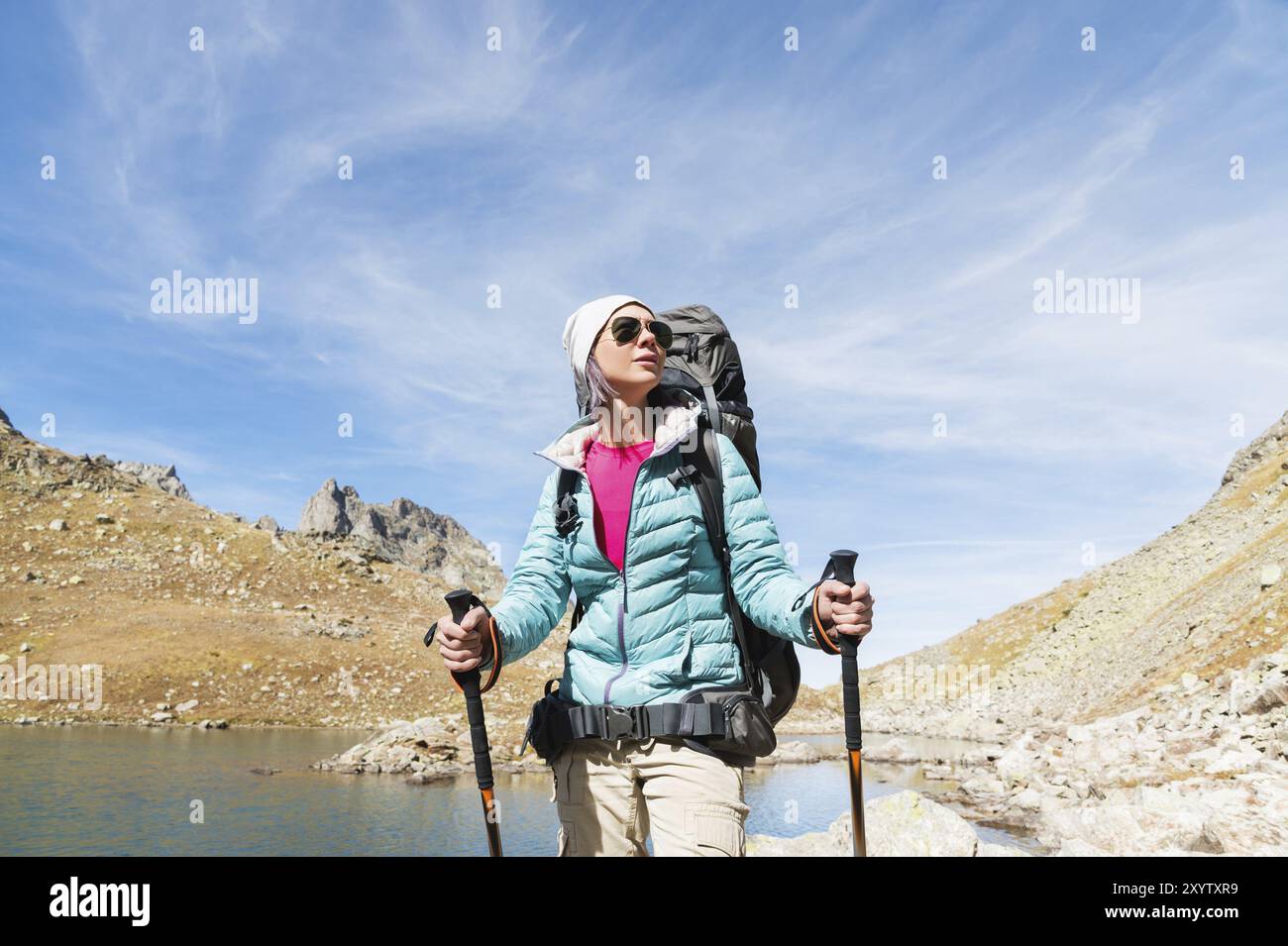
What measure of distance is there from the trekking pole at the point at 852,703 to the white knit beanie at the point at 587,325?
173 centimetres

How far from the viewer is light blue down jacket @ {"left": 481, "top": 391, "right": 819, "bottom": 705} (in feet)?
12.2

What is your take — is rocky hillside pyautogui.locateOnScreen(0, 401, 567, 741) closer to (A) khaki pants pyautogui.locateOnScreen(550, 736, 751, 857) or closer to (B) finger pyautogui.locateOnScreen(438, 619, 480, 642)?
(A) khaki pants pyautogui.locateOnScreen(550, 736, 751, 857)

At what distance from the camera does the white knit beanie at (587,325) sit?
4.31m

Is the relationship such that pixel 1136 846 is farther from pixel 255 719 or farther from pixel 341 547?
pixel 341 547

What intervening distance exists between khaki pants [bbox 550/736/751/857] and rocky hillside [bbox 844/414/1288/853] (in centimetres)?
1017

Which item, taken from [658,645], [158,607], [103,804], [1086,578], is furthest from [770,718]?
[1086,578]

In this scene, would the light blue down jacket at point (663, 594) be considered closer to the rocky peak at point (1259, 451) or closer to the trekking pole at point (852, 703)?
the trekking pole at point (852, 703)

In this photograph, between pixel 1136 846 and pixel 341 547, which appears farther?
pixel 341 547

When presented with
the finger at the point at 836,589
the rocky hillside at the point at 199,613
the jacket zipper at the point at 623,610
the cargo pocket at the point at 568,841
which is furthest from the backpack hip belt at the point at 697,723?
the rocky hillside at the point at 199,613

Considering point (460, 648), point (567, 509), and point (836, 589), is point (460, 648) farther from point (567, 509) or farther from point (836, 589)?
point (836, 589)

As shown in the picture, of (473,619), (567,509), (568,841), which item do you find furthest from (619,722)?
(567,509)
